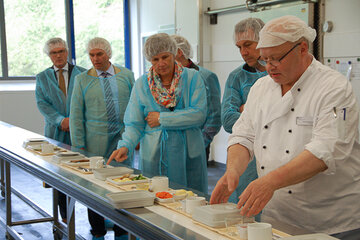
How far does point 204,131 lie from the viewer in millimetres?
3445

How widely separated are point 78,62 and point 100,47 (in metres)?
4.61

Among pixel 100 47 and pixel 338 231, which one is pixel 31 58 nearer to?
pixel 100 47

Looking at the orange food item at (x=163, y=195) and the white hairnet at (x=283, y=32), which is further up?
the white hairnet at (x=283, y=32)

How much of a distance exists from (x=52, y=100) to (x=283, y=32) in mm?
2918

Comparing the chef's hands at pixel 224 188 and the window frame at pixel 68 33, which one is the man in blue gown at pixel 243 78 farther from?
the window frame at pixel 68 33

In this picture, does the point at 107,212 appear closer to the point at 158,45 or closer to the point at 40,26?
the point at 158,45

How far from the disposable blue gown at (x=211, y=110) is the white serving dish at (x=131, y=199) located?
5.28ft

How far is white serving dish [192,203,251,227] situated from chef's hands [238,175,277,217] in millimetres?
41

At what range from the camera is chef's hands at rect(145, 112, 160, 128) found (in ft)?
9.36

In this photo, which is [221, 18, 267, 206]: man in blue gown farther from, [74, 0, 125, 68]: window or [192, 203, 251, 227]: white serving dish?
[74, 0, 125, 68]: window

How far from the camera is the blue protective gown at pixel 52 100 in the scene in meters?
4.16

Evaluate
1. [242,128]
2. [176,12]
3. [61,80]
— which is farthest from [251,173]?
[176,12]

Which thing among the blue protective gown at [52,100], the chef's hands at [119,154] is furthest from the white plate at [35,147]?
the blue protective gown at [52,100]

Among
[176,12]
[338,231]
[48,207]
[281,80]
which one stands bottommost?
[48,207]
